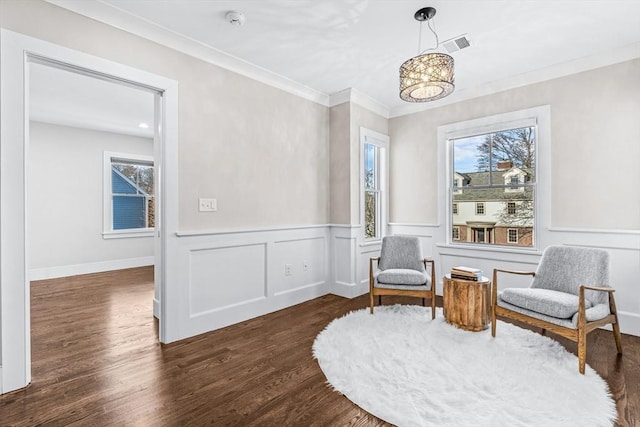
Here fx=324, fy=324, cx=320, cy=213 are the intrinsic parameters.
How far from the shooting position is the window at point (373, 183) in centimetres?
459

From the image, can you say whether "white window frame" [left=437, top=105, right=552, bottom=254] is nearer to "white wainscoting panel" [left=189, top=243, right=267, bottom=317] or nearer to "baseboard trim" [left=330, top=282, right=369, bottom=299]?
"baseboard trim" [left=330, top=282, right=369, bottom=299]

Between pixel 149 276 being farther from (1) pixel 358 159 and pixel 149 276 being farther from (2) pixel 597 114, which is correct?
(2) pixel 597 114

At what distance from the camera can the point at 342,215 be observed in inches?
173

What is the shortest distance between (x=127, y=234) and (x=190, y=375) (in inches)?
203

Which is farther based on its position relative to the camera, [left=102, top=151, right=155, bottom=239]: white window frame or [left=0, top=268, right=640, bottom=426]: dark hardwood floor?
[left=102, top=151, right=155, bottom=239]: white window frame

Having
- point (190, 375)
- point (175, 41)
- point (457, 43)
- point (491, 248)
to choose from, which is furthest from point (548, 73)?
point (190, 375)

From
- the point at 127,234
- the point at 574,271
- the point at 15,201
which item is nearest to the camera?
the point at 15,201

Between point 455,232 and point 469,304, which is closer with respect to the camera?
point 469,304

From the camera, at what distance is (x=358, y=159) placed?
4.44m

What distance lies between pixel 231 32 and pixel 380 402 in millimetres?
3117

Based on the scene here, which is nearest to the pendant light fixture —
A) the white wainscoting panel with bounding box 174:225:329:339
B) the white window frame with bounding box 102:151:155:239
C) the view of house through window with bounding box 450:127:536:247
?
the view of house through window with bounding box 450:127:536:247

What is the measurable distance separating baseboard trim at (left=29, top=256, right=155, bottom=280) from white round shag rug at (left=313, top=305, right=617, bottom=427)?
5.13 meters

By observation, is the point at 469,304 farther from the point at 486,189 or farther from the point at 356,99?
the point at 356,99

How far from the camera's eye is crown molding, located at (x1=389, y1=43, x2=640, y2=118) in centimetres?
315
